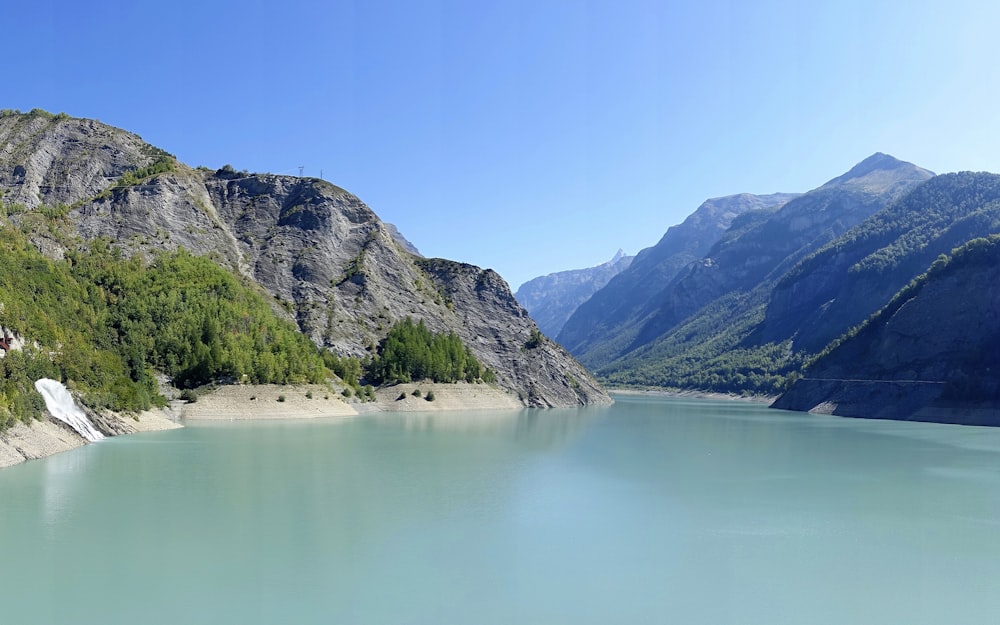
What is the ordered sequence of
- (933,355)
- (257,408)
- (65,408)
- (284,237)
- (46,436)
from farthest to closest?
(284,237) → (933,355) → (257,408) → (65,408) → (46,436)

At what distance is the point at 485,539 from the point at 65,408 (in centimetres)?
4156

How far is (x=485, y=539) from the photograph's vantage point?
23.7m

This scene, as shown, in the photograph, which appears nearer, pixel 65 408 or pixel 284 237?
pixel 65 408

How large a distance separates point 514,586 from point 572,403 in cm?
11556

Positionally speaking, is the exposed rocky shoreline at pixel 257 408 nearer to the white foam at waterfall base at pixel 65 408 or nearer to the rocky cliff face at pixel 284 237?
the white foam at waterfall base at pixel 65 408

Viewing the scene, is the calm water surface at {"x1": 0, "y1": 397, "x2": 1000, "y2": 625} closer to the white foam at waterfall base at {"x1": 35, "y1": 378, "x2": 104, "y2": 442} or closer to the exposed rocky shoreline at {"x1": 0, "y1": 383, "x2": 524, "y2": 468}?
the exposed rocky shoreline at {"x1": 0, "y1": 383, "x2": 524, "y2": 468}

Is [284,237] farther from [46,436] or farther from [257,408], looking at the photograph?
[46,436]

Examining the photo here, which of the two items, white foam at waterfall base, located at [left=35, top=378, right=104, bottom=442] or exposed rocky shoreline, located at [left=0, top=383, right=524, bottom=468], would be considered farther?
white foam at waterfall base, located at [left=35, top=378, right=104, bottom=442]

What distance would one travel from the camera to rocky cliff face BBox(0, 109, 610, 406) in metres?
108

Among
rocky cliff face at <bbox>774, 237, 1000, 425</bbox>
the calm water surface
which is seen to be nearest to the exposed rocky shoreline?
the calm water surface

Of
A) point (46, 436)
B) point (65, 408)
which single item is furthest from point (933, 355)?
point (46, 436)

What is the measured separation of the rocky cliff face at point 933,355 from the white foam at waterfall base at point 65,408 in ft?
334

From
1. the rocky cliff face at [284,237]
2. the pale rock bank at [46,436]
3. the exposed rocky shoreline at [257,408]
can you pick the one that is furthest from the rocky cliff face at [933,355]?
the pale rock bank at [46,436]

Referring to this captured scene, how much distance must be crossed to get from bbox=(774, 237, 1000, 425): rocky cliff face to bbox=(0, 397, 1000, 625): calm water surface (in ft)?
183
